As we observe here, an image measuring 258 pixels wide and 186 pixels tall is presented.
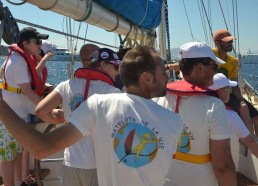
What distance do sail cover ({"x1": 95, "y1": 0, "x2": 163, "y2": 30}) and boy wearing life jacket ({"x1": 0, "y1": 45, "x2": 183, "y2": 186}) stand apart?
8.20 feet

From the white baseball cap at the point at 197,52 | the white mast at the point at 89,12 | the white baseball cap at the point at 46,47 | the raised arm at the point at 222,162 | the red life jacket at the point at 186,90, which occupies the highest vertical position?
the white mast at the point at 89,12

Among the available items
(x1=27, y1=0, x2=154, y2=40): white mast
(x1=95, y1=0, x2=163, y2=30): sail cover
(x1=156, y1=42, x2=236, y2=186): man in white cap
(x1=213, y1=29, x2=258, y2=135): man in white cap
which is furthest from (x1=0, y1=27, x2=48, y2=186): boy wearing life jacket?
(x1=213, y1=29, x2=258, y2=135): man in white cap

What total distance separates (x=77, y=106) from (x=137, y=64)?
2.62ft

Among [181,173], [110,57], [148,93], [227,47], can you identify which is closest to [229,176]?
[181,173]

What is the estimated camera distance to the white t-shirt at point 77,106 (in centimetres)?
194

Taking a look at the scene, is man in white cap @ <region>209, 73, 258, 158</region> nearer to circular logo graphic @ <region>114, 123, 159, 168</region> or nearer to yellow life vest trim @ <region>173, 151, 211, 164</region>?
yellow life vest trim @ <region>173, 151, 211, 164</region>

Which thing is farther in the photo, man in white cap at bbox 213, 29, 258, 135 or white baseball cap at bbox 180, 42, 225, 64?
man in white cap at bbox 213, 29, 258, 135

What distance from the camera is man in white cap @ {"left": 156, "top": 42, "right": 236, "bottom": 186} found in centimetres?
168

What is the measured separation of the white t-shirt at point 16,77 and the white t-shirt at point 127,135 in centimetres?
163

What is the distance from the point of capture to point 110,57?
2168 millimetres

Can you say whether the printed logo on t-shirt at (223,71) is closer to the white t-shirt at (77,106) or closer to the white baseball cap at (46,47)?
the white baseball cap at (46,47)

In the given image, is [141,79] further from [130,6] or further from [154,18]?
[154,18]

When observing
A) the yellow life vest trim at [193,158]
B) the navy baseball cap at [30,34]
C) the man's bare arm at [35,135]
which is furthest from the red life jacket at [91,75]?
the navy baseball cap at [30,34]

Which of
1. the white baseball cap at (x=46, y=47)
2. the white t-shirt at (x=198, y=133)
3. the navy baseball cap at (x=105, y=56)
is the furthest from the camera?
the white baseball cap at (x=46, y=47)
